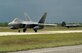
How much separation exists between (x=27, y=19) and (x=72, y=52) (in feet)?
171

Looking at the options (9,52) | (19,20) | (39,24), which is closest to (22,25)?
(19,20)

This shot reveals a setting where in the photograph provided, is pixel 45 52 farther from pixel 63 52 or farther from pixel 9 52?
pixel 9 52

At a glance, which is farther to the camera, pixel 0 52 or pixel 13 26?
pixel 13 26

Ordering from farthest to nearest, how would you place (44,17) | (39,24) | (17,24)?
(44,17) < (39,24) < (17,24)

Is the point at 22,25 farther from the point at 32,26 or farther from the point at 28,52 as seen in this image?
the point at 28,52

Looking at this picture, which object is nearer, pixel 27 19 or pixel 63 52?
pixel 63 52

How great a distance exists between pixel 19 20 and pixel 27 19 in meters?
9.14

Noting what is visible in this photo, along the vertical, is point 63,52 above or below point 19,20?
above

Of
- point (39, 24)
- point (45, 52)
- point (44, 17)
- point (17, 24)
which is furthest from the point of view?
point (44, 17)

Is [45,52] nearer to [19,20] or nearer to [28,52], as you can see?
[28,52]

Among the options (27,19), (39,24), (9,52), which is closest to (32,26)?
(39,24)

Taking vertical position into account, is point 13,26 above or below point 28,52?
below

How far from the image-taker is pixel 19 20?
6197 centimetres

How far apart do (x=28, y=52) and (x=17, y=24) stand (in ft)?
137
